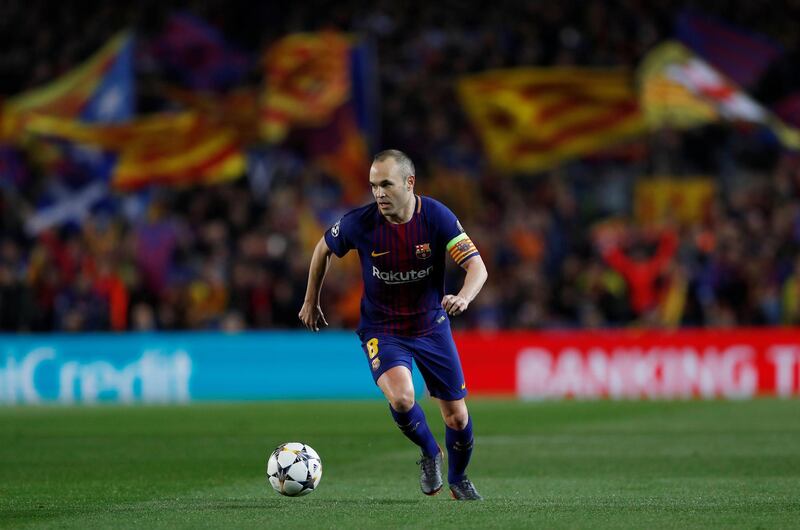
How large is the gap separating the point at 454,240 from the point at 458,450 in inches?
52.8

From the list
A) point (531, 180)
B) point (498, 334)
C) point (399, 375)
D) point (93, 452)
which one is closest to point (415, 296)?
point (399, 375)

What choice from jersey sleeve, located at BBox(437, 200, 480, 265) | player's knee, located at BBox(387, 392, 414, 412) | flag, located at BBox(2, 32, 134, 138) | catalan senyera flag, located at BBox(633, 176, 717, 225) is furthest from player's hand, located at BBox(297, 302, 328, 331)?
flag, located at BBox(2, 32, 134, 138)

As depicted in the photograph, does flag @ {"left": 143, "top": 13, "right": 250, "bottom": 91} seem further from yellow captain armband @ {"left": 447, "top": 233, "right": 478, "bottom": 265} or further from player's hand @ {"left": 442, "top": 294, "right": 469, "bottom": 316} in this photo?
player's hand @ {"left": 442, "top": 294, "right": 469, "bottom": 316}

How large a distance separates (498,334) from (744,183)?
5904 mm

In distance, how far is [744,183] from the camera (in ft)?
83.0

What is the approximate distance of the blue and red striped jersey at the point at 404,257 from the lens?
9172 millimetres

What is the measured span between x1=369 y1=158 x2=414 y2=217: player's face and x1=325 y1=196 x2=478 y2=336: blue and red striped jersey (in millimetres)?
197

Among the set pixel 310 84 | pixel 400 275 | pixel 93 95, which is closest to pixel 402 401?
pixel 400 275

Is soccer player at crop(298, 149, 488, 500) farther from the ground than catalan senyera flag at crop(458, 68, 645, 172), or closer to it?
closer to it

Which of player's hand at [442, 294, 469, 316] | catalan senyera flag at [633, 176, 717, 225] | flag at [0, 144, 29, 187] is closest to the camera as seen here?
player's hand at [442, 294, 469, 316]

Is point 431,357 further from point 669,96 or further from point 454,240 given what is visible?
point 669,96

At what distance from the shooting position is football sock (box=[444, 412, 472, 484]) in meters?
9.34

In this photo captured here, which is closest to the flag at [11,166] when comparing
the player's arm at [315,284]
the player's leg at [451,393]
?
the player's arm at [315,284]

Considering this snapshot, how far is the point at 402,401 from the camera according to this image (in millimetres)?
9062
